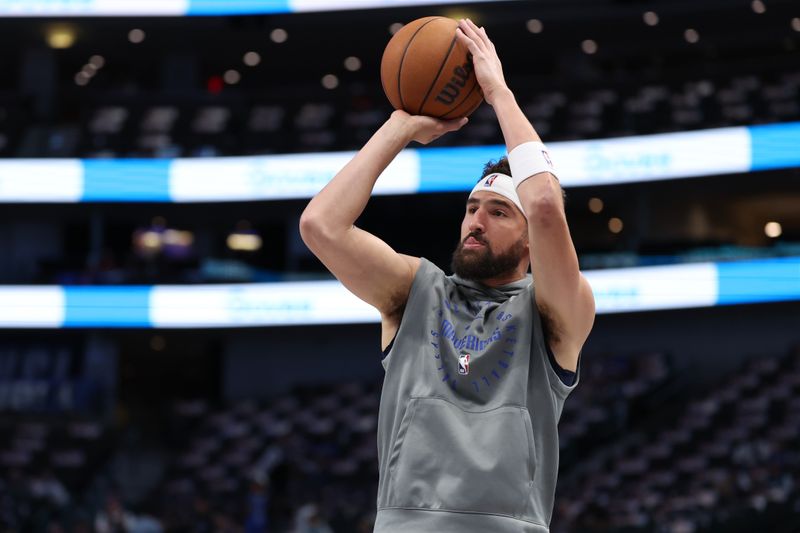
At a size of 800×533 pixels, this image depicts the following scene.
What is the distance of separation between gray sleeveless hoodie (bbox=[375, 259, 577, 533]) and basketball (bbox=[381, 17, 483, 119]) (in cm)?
45

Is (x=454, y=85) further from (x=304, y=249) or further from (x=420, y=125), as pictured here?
(x=304, y=249)

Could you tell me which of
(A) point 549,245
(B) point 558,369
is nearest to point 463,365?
(B) point 558,369

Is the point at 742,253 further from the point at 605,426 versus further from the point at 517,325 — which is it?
the point at 517,325

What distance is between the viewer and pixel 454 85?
10.9 feet

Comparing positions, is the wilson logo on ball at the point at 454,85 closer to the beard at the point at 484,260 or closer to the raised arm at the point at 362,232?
the raised arm at the point at 362,232

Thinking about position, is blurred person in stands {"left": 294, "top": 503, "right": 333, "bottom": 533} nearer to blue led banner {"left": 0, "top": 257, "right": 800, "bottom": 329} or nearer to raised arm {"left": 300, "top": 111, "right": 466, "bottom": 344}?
blue led banner {"left": 0, "top": 257, "right": 800, "bottom": 329}

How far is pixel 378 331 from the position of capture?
24250 mm

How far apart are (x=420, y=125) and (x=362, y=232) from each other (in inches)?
14.5

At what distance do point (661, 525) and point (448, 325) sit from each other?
9787mm

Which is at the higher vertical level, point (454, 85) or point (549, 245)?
point (454, 85)

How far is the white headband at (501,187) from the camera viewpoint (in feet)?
10.8

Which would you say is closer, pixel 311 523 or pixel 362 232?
pixel 362 232

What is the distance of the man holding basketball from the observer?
3.01 metres

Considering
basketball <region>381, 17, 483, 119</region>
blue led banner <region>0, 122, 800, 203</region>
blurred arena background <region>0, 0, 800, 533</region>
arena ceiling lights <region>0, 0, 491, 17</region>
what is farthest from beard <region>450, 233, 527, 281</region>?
arena ceiling lights <region>0, 0, 491, 17</region>
